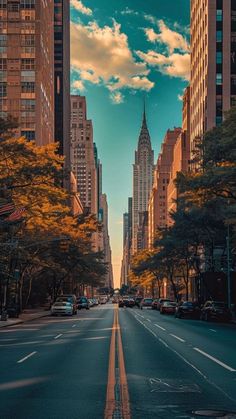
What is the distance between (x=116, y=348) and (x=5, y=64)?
311 feet

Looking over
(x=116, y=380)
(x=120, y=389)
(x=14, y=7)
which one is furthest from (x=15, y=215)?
(x=14, y=7)

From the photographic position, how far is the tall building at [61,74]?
501ft

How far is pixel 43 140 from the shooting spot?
11212 centimetres

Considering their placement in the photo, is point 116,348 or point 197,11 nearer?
point 116,348

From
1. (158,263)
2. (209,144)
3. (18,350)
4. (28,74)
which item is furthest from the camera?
(28,74)

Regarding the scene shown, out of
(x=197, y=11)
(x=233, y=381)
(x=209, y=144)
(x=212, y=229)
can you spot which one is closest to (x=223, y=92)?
(x=197, y=11)

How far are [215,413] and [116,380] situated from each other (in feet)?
13.1

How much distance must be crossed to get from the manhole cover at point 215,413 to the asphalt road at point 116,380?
87mm

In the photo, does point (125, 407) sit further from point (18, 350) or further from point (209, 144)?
point (209, 144)

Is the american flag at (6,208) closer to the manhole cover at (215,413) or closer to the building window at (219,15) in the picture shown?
the manhole cover at (215,413)

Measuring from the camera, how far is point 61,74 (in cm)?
15575


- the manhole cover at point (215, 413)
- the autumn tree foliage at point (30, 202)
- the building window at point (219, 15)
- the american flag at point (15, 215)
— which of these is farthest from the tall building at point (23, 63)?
the manhole cover at point (215, 413)

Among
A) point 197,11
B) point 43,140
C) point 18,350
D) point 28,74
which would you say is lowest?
point 18,350

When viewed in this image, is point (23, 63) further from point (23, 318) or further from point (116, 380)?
point (116, 380)
